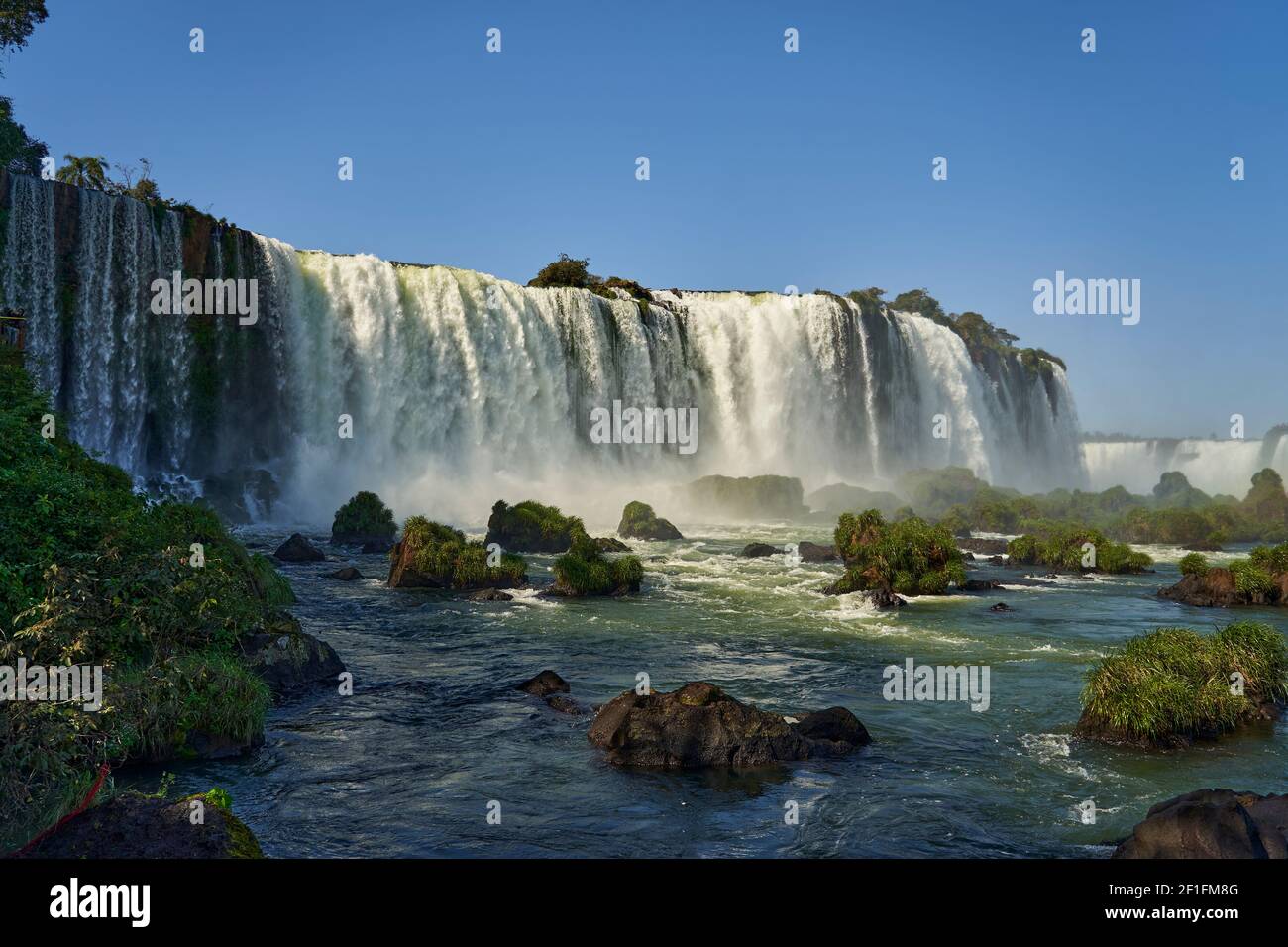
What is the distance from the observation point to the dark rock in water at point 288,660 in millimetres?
17562

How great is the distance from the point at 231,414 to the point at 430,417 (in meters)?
10.4

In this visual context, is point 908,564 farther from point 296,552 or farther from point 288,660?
point 296,552

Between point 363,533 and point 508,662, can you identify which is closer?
point 508,662

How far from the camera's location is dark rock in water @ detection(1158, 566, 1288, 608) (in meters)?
30.0

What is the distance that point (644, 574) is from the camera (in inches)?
1363

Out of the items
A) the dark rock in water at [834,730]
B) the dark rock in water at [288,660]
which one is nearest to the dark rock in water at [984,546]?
the dark rock in water at [834,730]

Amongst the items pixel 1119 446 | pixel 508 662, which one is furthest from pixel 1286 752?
pixel 1119 446

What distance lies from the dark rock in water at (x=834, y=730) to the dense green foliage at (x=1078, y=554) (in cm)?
2615

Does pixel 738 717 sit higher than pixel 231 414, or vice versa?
pixel 231 414

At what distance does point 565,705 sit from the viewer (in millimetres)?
17281

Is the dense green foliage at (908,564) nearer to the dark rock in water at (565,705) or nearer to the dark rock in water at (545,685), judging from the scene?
the dark rock in water at (545,685)

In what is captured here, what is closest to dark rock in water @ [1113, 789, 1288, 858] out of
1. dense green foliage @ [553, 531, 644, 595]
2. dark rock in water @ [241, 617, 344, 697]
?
dark rock in water @ [241, 617, 344, 697]

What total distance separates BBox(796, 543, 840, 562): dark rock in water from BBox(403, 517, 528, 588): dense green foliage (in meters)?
14.0
